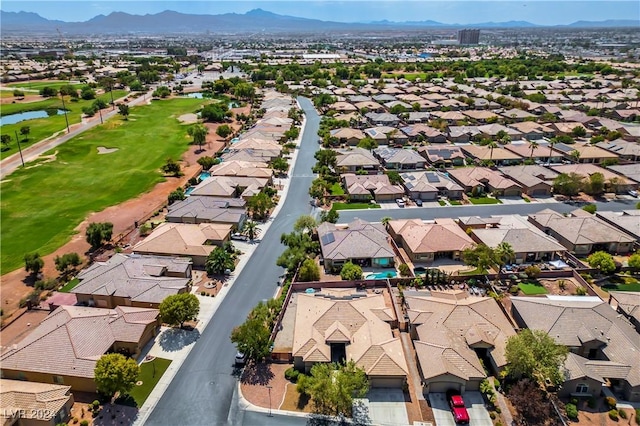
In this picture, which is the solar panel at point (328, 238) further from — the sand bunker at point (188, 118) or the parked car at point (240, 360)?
the sand bunker at point (188, 118)

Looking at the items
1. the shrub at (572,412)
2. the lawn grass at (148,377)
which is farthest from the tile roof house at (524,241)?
the lawn grass at (148,377)

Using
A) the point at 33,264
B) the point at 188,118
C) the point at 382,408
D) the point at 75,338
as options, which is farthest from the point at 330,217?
the point at 188,118

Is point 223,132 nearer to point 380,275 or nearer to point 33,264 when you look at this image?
point 33,264

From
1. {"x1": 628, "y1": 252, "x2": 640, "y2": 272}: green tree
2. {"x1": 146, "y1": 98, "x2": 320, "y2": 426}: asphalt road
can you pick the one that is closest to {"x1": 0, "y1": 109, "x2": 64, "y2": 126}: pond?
{"x1": 146, "y1": 98, "x2": 320, "y2": 426}: asphalt road

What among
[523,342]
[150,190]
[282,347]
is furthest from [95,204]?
[523,342]

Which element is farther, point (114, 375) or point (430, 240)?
point (430, 240)

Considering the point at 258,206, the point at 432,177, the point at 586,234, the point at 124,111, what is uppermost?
the point at 124,111

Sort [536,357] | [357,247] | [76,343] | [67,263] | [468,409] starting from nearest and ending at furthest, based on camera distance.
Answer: [468,409]
[536,357]
[76,343]
[67,263]
[357,247]
